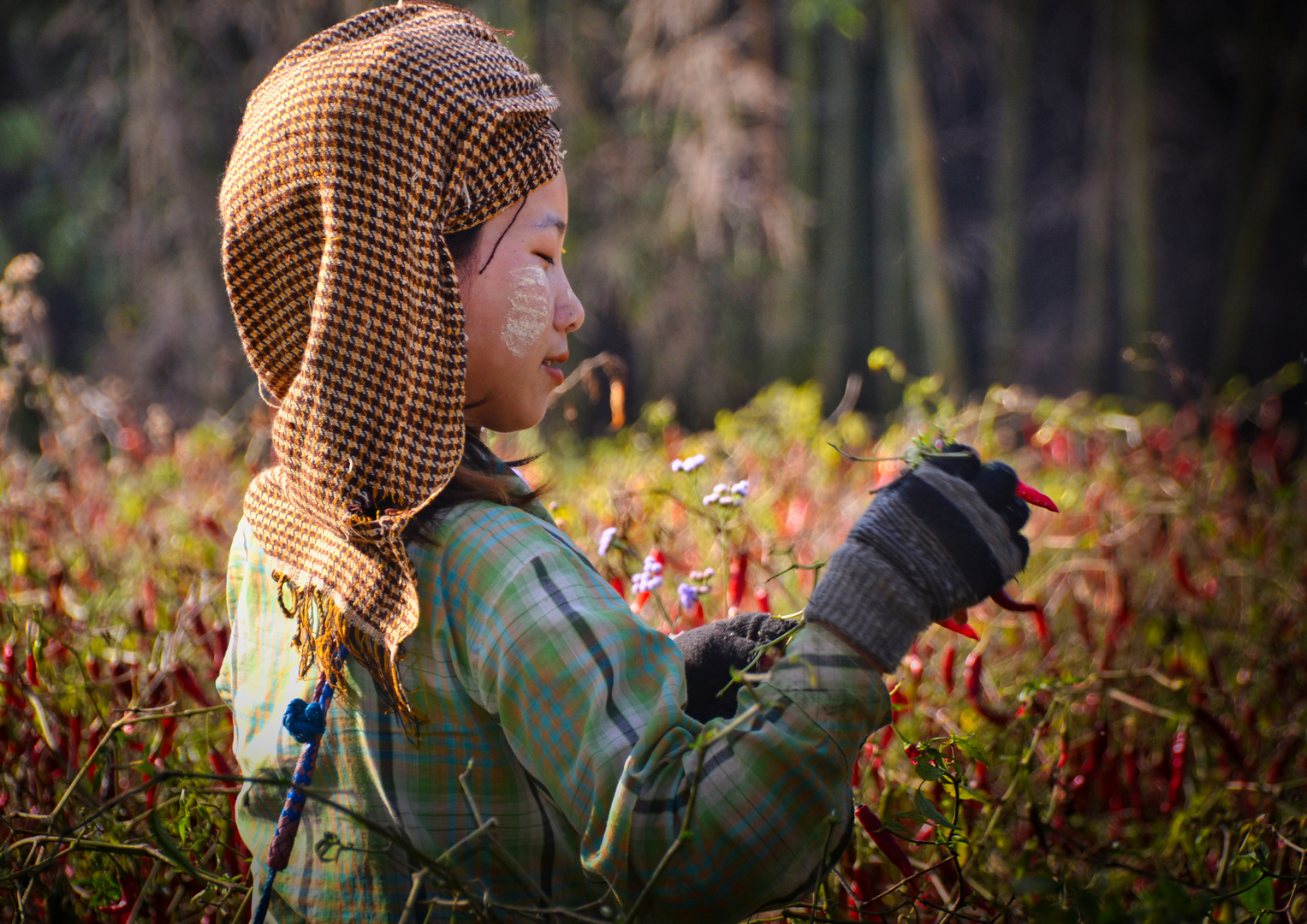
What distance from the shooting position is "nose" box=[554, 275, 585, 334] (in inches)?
48.8

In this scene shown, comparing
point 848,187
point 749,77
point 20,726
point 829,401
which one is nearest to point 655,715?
point 20,726

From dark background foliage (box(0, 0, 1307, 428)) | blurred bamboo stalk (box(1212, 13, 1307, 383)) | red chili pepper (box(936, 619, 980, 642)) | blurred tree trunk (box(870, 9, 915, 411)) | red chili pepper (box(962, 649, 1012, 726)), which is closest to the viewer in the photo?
red chili pepper (box(936, 619, 980, 642))

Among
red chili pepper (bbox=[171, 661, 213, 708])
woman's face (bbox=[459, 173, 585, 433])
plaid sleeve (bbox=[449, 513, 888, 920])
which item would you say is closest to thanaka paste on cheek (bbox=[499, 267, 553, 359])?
woman's face (bbox=[459, 173, 585, 433])

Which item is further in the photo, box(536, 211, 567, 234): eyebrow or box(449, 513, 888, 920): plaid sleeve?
box(536, 211, 567, 234): eyebrow

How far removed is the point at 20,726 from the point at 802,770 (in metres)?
1.84

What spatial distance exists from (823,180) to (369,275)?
8160mm

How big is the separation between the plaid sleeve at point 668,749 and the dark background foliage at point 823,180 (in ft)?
21.2

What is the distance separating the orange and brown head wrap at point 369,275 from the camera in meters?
1.04

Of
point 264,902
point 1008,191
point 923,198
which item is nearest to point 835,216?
point 923,198

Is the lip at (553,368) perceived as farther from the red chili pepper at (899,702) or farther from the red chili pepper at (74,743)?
the red chili pepper at (74,743)

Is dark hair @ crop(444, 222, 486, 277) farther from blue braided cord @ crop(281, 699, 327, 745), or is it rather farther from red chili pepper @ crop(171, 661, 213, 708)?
red chili pepper @ crop(171, 661, 213, 708)

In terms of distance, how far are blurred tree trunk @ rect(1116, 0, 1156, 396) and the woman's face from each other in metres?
6.52

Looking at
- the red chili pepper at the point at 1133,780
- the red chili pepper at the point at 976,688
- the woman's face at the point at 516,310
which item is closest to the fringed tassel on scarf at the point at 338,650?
the woman's face at the point at 516,310

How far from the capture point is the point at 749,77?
23.9 feet
